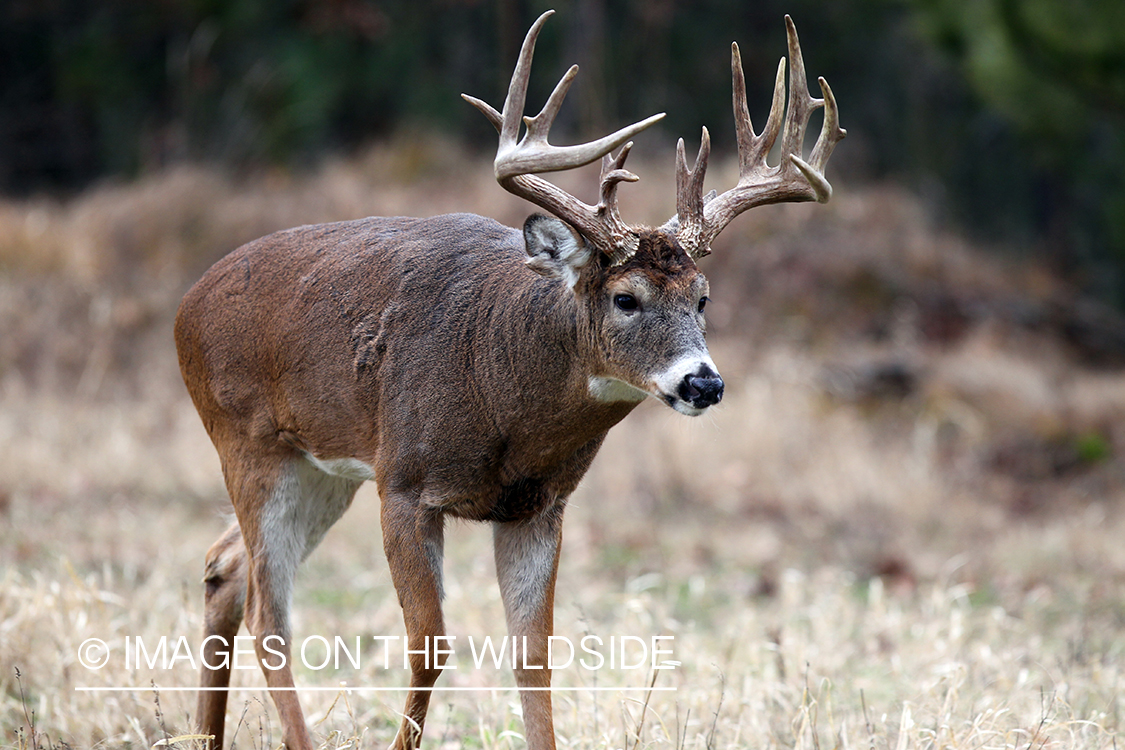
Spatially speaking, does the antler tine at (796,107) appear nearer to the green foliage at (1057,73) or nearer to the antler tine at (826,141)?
the antler tine at (826,141)

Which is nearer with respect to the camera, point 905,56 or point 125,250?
point 125,250

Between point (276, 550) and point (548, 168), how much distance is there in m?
1.68

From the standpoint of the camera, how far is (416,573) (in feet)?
13.0

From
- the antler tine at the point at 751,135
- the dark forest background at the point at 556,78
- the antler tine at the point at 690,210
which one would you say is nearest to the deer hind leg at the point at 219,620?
the antler tine at the point at 690,210

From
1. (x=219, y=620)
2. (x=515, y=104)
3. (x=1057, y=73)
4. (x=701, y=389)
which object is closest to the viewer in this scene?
(x=701, y=389)

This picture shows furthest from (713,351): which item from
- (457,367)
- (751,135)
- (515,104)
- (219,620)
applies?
(515,104)

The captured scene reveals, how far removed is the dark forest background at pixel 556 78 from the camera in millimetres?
13977

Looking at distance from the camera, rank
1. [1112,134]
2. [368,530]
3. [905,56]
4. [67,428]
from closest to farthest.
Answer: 1. [368,530]
2. [67,428]
3. [1112,134]
4. [905,56]

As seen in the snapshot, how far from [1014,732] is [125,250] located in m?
12.0

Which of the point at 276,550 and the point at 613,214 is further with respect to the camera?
the point at 276,550

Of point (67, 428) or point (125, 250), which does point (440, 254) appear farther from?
point (125, 250)

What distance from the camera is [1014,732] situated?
426cm

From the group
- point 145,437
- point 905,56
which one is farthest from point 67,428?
point 905,56

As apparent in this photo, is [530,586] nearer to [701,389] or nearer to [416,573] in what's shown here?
[416,573]
